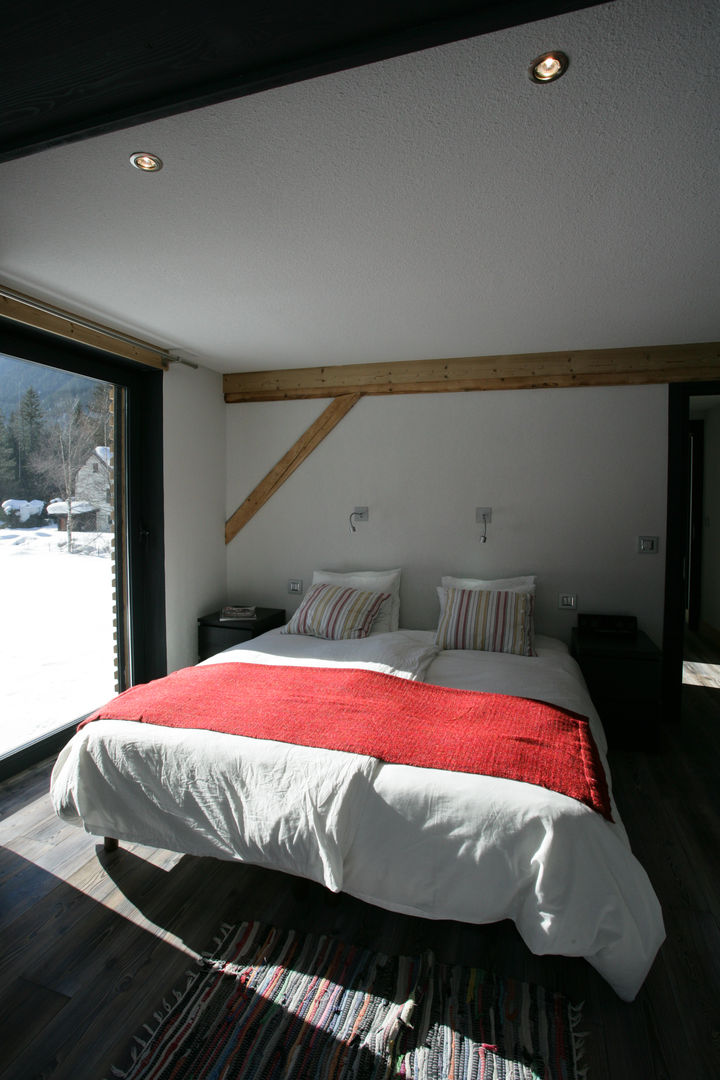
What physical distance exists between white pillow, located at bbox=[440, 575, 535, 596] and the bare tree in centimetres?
239

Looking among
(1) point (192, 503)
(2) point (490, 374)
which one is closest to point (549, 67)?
(2) point (490, 374)

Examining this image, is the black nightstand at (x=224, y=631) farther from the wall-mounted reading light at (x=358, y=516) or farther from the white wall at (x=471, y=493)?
the wall-mounted reading light at (x=358, y=516)

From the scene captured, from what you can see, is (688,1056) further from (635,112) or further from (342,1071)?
(635,112)

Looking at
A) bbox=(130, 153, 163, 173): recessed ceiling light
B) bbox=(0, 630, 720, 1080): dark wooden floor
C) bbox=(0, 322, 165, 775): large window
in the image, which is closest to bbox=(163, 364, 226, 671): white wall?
bbox=(0, 322, 165, 775): large window

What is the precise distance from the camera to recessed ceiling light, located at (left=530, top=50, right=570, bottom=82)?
1201 millimetres

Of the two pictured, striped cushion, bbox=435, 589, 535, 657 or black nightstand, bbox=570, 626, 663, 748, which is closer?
black nightstand, bbox=570, 626, 663, 748

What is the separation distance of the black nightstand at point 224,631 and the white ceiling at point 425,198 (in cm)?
198

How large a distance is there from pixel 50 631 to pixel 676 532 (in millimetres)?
3802

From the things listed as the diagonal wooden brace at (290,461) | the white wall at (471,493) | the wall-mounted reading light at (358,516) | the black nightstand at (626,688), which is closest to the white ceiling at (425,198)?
the white wall at (471,493)

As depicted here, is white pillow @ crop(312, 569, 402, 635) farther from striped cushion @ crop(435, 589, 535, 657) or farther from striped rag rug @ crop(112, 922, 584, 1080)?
striped rag rug @ crop(112, 922, 584, 1080)

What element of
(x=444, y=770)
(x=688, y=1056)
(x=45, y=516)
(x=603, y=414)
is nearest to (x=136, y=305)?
(x=45, y=516)

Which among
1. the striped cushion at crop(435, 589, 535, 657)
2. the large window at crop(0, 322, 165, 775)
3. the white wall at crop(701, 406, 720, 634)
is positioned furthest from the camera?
the white wall at crop(701, 406, 720, 634)

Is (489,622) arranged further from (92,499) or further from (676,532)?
(92,499)

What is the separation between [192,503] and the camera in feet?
13.3
